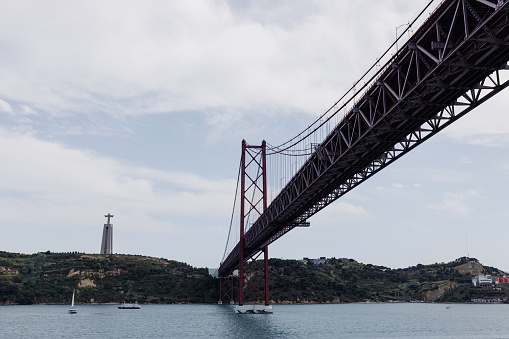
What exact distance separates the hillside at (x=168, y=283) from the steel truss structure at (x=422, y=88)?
3538 inches

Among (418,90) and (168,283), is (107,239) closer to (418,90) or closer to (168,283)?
(168,283)

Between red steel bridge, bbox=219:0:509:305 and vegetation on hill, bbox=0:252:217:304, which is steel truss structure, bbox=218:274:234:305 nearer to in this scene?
vegetation on hill, bbox=0:252:217:304

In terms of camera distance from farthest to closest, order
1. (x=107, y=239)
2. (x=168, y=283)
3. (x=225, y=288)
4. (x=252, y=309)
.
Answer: (x=107, y=239)
(x=168, y=283)
(x=225, y=288)
(x=252, y=309)

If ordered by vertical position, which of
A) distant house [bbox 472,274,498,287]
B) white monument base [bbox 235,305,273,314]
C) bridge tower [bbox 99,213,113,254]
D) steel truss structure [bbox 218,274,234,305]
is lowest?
white monument base [bbox 235,305,273,314]

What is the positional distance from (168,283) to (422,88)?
111780mm

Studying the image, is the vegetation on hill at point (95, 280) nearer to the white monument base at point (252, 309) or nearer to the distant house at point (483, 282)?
the white monument base at point (252, 309)

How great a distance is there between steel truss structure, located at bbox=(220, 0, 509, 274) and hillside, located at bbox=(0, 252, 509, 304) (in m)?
89.9

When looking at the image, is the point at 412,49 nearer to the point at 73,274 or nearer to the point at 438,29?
the point at 438,29

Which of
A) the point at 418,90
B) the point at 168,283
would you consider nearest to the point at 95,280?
the point at 168,283

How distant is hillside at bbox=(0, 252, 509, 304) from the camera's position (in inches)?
4399

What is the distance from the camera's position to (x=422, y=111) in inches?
917

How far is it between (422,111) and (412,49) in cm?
466

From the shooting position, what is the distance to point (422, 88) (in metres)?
20.5

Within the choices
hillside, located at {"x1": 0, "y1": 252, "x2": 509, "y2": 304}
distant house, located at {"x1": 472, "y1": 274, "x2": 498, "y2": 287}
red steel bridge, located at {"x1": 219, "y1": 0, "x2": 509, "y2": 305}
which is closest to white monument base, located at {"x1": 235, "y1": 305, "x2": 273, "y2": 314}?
red steel bridge, located at {"x1": 219, "y1": 0, "x2": 509, "y2": 305}
